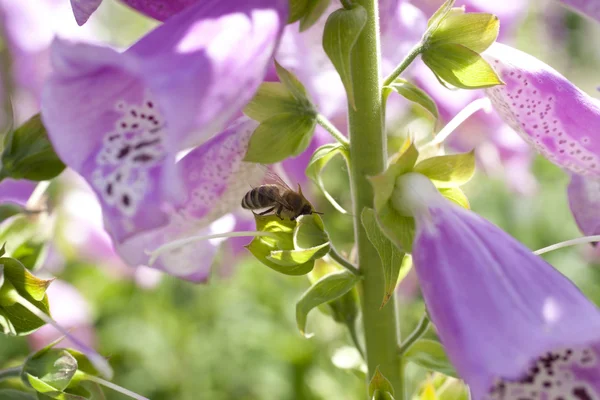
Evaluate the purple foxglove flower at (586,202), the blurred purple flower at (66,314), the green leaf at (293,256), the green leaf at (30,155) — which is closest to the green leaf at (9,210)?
the green leaf at (30,155)

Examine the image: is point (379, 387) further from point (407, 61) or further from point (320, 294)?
point (407, 61)

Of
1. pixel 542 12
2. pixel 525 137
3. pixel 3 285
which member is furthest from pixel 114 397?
pixel 542 12

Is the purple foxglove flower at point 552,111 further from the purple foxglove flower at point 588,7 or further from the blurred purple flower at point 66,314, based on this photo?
the blurred purple flower at point 66,314

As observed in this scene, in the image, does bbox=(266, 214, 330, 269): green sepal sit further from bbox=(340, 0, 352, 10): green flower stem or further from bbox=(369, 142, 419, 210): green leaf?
bbox=(340, 0, 352, 10): green flower stem

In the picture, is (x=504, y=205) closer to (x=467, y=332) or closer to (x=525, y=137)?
(x=525, y=137)

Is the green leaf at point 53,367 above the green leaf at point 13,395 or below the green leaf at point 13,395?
above

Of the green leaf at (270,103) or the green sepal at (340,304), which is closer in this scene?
the green leaf at (270,103)

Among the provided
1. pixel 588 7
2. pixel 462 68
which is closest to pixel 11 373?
pixel 462 68
